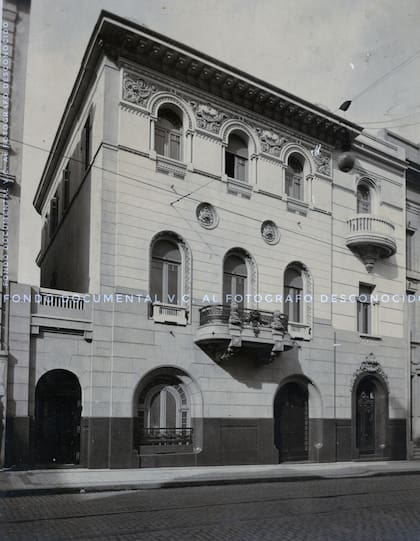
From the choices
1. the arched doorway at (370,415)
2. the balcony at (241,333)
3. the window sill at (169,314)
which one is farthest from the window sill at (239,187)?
the arched doorway at (370,415)

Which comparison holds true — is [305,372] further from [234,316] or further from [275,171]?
[275,171]

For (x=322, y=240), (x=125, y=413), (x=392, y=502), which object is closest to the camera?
(x=392, y=502)

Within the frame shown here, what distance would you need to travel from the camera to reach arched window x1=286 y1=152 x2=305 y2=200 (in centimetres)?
2542

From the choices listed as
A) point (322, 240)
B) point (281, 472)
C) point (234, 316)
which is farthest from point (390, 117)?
point (281, 472)

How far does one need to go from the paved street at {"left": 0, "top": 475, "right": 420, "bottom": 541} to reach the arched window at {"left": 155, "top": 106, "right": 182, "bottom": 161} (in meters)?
11.3

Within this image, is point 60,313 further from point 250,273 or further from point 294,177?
point 294,177

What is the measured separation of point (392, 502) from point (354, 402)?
11.6 metres

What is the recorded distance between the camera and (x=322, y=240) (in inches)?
1008

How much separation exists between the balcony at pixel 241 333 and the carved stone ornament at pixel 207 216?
119 inches

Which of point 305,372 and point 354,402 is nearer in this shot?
point 305,372

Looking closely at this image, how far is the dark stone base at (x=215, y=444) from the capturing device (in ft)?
59.3

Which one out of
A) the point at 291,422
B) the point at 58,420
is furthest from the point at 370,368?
the point at 58,420

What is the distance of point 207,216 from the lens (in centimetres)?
2241

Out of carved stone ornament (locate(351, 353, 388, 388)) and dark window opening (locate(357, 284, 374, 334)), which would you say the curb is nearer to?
carved stone ornament (locate(351, 353, 388, 388))
